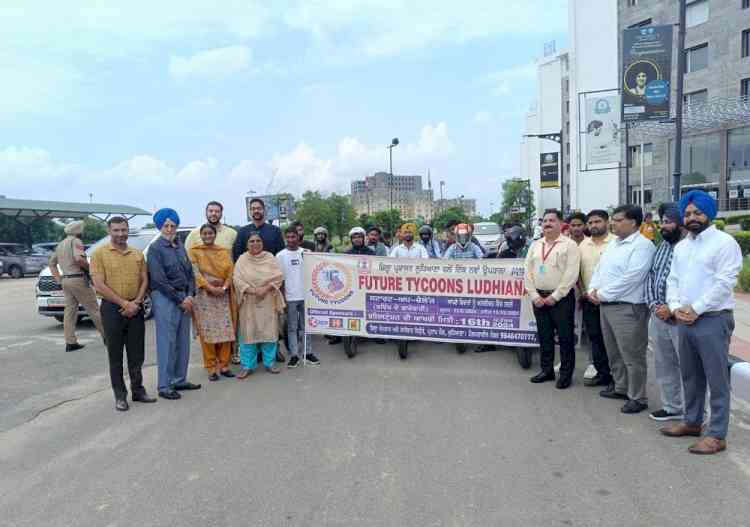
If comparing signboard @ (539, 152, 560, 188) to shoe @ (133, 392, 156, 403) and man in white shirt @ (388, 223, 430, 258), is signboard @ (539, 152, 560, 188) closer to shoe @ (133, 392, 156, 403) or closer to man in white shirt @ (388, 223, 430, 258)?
man in white shirt @ (388, 223, 430, 258)

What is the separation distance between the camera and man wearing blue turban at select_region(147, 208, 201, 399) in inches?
236

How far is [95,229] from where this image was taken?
61844 millimetres

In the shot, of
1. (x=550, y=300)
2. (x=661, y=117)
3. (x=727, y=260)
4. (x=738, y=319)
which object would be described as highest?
(x=661, y=117)

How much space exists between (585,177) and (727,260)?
4848cm

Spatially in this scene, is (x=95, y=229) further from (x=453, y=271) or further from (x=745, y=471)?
(x=745, y=471)

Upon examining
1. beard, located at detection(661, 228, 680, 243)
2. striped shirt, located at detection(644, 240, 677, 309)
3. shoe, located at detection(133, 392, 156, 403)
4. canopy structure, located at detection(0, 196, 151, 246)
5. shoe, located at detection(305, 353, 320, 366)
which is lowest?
shoe, located at detection(305, 353, 320, 366)

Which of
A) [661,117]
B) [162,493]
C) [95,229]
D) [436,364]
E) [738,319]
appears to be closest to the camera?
[162,493]

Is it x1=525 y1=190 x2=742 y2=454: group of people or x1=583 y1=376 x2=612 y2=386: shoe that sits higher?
x1=525 y1=190 x2=742 y2=454: group of people

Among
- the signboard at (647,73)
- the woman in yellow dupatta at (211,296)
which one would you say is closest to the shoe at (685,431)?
the woman in yellow dupatta at (211,296)

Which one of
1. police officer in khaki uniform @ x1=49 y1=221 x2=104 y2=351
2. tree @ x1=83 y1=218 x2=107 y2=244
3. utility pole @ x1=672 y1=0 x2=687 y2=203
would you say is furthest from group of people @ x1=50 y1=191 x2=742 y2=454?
tree @ x1=83 y1=218 x2=107 y2=244

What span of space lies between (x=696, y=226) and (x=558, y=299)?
72.1 inches

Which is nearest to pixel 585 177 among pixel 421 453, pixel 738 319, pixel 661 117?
pixel 661 117

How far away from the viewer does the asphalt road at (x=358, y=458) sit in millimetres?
3471

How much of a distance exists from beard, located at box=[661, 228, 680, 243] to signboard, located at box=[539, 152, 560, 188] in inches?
1176
